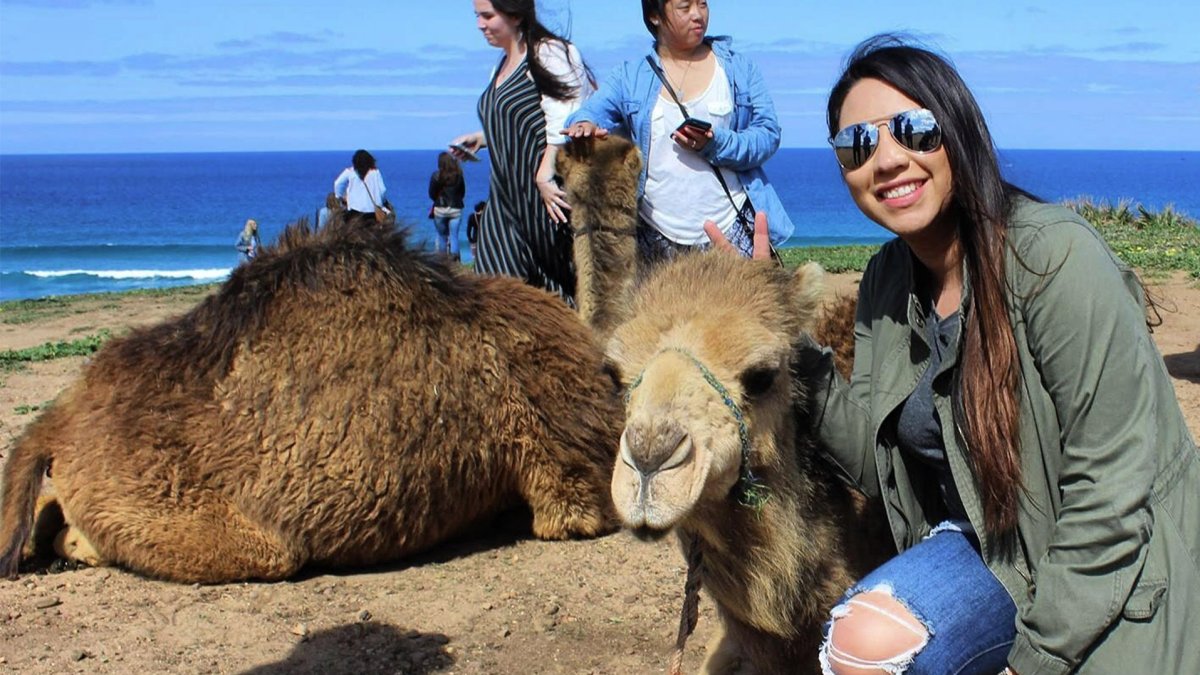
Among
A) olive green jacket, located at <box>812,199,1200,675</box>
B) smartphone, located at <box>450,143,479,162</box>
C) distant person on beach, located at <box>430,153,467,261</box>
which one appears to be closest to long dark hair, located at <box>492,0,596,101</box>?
smartphone, located at <box>450,143,479,162</box>

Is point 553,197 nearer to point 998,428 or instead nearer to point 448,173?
point 998,428

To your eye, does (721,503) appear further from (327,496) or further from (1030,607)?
(327,496)

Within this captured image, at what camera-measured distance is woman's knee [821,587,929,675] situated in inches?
121

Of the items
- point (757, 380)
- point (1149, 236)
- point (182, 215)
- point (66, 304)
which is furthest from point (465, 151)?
point (182, 215)

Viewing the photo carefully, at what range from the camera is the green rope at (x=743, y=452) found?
3.12 m

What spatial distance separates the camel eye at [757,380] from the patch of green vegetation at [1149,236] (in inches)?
310

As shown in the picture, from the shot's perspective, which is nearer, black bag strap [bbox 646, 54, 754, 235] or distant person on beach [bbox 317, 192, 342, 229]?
black bag strap [bbox 646, 54, 754, 235]

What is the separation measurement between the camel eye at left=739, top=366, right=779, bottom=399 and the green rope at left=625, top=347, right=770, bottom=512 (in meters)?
0.08

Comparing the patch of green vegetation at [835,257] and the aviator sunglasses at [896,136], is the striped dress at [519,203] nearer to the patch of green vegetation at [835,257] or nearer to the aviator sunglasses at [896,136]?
the aviator sunglasses at [896,136]

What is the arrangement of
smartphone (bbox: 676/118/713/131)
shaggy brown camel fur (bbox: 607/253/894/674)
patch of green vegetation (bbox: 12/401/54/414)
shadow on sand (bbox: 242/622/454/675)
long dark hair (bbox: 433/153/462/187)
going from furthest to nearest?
1. long dark hair (bbox: 433/153/462/187)
2. patch of green vegetation (bbox: 12/401/54/414)
3. smartphone (bbox: 676/118/713/131)
4. shadow on sand (bbox: 242/622/454/675)
5. shaggy brown camel fur (bbox: 607/253/894/674)

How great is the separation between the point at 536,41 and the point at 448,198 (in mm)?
13908

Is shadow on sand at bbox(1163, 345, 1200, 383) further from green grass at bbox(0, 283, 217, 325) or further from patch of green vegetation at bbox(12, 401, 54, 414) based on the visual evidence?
green grass at bbox(0, 283, 217, 325)

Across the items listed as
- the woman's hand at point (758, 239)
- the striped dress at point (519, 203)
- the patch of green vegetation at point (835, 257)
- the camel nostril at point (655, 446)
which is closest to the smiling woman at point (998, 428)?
the woman's hand at point (758, 239)

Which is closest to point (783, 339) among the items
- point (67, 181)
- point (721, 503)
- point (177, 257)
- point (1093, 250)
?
point (721, 503)
